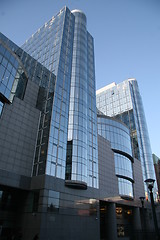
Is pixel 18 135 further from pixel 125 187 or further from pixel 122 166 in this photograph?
pixel 125 187

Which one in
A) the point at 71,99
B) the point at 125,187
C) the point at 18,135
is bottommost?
the point at 125,187

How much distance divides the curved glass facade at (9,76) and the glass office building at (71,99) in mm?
8243

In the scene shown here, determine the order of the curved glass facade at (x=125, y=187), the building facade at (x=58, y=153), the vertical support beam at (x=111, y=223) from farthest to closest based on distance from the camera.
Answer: the curved glass facade at (x=125, y=187) → the vertical support beam at (x=111, y=223) → the building facade at (x=58, y=153)

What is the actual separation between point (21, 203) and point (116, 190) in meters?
28.8

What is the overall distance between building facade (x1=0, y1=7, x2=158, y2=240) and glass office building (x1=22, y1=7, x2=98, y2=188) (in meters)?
0.22

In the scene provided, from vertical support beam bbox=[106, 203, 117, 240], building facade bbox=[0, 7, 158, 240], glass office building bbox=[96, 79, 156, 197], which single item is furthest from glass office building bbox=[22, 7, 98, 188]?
glass office building bbox=[96, 79, 156, 197]

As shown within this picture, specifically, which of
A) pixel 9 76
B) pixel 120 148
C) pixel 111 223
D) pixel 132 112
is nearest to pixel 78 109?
pixel 9 76

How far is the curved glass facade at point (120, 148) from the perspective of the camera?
192ft

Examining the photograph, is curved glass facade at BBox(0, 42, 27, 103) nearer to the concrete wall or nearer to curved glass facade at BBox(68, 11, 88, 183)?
the concrete wall

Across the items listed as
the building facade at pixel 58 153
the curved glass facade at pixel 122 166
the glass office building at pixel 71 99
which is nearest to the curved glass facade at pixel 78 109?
the glass office building at pixel 71 99

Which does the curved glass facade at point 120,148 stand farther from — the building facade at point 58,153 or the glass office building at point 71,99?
the glass office building at point 71,99

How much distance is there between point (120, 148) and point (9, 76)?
41787 mm

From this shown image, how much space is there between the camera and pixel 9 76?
35469mm

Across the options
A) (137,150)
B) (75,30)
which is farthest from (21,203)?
(137,150)
